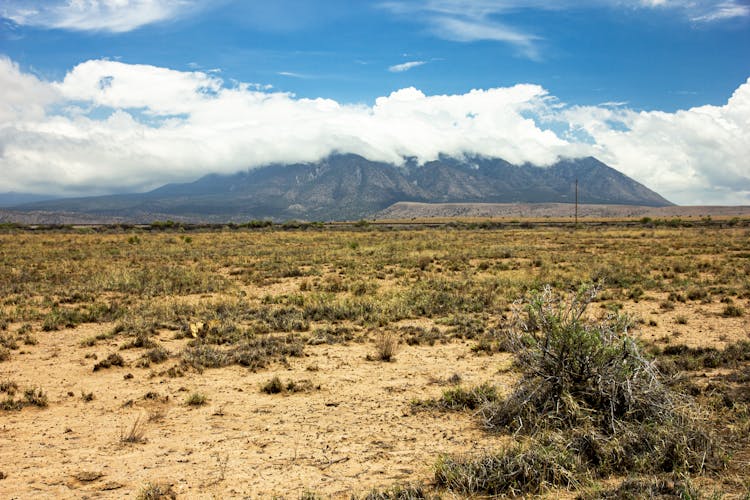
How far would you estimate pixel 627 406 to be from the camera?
6480 millimetres

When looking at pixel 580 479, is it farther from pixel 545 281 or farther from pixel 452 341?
Result: pixel 545 281

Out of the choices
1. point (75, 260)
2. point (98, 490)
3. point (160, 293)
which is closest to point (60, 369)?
point (98, 490)

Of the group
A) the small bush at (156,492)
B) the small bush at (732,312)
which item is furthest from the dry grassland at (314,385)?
the small bush at (732,312)

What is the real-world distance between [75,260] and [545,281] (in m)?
27.3

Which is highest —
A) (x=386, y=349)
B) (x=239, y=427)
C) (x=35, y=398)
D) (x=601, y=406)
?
(x=601, y=406)

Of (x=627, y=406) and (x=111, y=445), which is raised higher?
(x=627, y=406)

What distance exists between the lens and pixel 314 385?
29.7ft

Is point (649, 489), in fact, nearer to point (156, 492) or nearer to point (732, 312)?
point (156, 492)

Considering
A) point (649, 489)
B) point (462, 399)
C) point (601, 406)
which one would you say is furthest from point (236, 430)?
point (649, 489)

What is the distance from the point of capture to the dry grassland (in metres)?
5.47

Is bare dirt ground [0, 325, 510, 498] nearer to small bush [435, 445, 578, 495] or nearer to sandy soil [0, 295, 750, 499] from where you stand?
sandy soil [0, 295, 750, 499]

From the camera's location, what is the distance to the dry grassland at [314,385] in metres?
5.47

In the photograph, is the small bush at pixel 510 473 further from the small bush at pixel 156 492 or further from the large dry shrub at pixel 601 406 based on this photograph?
the small bush at pixel 156 492

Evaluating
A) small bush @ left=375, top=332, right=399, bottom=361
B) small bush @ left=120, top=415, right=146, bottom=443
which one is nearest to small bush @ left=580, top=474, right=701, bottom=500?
small bush @ left=120, top=415, right=146, bottom=443
